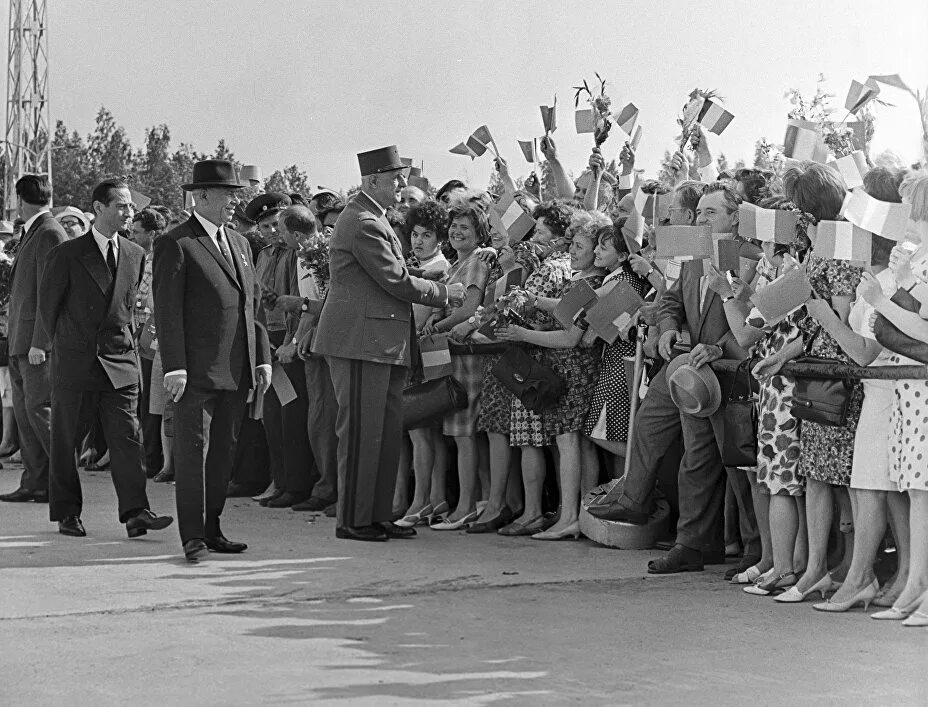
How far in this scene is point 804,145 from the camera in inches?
260

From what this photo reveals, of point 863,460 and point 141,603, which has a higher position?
point 863,460

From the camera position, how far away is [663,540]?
24.1 ft

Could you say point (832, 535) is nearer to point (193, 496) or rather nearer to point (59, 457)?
point (193, 496)

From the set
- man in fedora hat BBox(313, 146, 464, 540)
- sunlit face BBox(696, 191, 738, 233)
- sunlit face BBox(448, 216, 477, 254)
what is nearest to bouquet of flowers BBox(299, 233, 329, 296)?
sunlit face BBox(448, 216, 477, 254)

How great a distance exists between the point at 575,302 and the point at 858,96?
1.71 meters

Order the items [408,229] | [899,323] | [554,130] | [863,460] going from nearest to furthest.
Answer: [899,323] < [863,460] < [408,229] < [554,130]

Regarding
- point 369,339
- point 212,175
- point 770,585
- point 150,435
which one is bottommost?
point 770,585

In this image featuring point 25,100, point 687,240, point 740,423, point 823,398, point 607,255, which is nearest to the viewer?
point 823,398

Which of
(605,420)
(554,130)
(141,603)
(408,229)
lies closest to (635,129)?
(554,130)

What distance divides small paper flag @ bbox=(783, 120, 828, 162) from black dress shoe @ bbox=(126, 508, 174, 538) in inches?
145

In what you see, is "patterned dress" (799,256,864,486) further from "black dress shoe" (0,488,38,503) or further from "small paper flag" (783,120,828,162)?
"black dress shoe" (0,488,38,503)

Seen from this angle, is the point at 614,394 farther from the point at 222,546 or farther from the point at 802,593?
the point at 222,546

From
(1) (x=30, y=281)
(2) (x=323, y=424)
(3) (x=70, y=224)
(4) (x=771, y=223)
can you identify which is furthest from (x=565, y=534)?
(3) (x=70, y=224)

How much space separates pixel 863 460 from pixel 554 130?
4.26 meters
